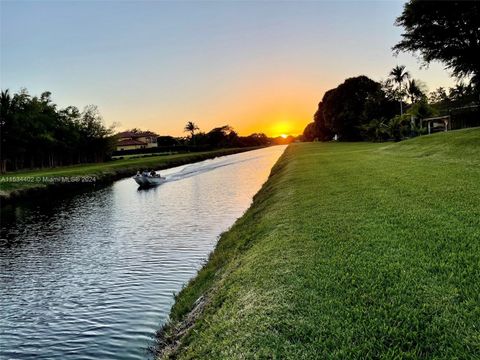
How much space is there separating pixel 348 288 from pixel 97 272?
794 centimetres

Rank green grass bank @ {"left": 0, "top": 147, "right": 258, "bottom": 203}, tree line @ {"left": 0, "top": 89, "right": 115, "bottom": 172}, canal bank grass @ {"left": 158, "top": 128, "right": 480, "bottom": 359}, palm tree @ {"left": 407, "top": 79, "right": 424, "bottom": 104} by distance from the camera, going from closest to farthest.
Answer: canal bank grass @ {"left": 158, "top": 128, "right": 480, "bottom": 359} → green grass bank @ {"left": 0, "top": 147, "right": 258, "bottom": 203} → tree line @ {"left": 0, "top": 89, "right": 115, "bottom": 172} → palm tree @ {"left": 407, "top": 79, "right": 424, "bottom": 104}

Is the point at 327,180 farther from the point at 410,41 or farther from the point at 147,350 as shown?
the point at 410,41

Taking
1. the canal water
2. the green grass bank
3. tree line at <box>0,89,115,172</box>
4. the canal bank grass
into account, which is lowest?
the canal water

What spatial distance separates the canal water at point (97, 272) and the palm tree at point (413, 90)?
55.6m

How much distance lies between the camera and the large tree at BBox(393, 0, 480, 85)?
2747 centimetres

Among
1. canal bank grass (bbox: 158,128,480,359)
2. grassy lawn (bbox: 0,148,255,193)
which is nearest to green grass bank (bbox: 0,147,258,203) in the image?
grassy lawn (bbox: 0,148,255,193)

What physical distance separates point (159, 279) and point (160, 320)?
2.54 metres

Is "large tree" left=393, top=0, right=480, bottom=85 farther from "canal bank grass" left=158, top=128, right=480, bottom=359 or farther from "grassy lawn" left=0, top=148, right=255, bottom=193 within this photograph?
"grassy lawn" left=0, top=148, right=255, bottom=193

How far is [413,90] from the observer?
2704 inches

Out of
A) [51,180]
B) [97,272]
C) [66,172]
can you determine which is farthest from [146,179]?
[97,272]
